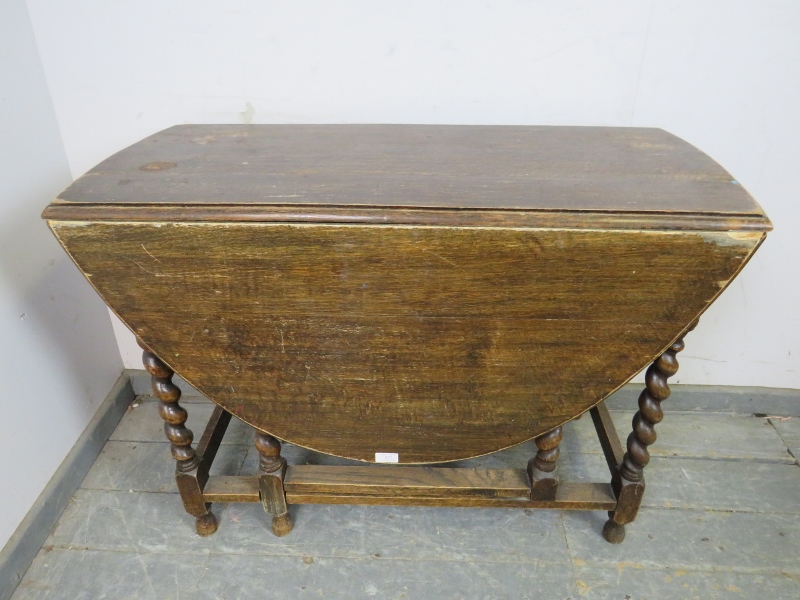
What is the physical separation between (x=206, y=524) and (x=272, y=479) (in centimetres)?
23

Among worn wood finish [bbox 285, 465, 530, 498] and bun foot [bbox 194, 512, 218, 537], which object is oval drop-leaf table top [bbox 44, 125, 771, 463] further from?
bun foot [bbox 194, 512, 218, 537]

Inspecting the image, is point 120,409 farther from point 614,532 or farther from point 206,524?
point 614,532

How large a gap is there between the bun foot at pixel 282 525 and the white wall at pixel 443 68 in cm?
91

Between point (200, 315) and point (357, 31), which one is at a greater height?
point (357, 31)

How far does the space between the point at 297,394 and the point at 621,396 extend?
1.02 m

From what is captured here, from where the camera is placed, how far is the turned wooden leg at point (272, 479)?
4.07ft

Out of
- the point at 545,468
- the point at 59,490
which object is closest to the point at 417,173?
the point at 545,468

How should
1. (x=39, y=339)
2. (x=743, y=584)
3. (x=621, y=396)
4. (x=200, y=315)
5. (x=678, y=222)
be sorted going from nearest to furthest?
(x=678, y=222)
(x=200, y=315)
(x=743, y=584)
(x=39, y=339)
(x=621, y=396)

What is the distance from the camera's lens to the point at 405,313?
998mm

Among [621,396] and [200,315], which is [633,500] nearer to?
[621,396]

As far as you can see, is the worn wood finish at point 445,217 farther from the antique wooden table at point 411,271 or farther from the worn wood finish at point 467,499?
the worn wood finish at point 467,499

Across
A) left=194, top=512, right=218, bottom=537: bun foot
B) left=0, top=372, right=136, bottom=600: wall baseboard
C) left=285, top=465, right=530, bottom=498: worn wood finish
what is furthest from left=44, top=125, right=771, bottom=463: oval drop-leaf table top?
left=0, top=372, right=136, bottom=600: wall baseboard

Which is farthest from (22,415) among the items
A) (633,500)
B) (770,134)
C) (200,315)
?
(770,134)

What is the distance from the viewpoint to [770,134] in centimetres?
135
